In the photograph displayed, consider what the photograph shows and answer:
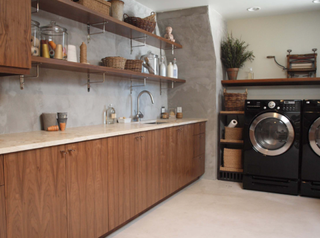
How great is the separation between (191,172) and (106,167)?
5.97 ft

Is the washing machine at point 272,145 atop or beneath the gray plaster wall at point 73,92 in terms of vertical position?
beneath

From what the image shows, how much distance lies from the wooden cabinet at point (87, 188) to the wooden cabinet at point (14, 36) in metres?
0.61

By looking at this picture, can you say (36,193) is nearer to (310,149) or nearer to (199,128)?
(199,128)

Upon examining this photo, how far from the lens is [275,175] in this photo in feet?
12.3

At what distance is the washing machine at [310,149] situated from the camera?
140 inches

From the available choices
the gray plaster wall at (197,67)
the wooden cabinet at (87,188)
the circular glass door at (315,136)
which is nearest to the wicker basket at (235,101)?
the gray plaster wall at (197,67)

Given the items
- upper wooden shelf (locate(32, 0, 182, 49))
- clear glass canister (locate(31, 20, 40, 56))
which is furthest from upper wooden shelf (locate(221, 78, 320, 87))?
clear glass canister (locate(31, 20, 40, 56))

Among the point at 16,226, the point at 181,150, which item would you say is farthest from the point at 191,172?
the point at 16,226

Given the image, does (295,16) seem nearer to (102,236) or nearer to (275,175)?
(275,175)

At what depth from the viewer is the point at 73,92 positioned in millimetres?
2832

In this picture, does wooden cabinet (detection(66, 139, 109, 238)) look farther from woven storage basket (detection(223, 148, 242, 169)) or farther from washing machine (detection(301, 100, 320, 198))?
washing machine (detection(301, 100, 320, 198))

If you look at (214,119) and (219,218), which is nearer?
(219,218)

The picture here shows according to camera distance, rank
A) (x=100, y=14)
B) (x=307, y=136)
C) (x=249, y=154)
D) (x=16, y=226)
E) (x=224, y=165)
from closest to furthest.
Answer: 1. (x=16, y=226)
2. (x=100, y=14)
3. (x=307, y=136)
4. (x=249, y=154)
5. (x=224, y=165)

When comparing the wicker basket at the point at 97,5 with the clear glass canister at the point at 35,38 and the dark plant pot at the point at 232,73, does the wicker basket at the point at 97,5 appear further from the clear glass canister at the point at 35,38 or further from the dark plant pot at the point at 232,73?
the dark plant pot at the point at 232,73
